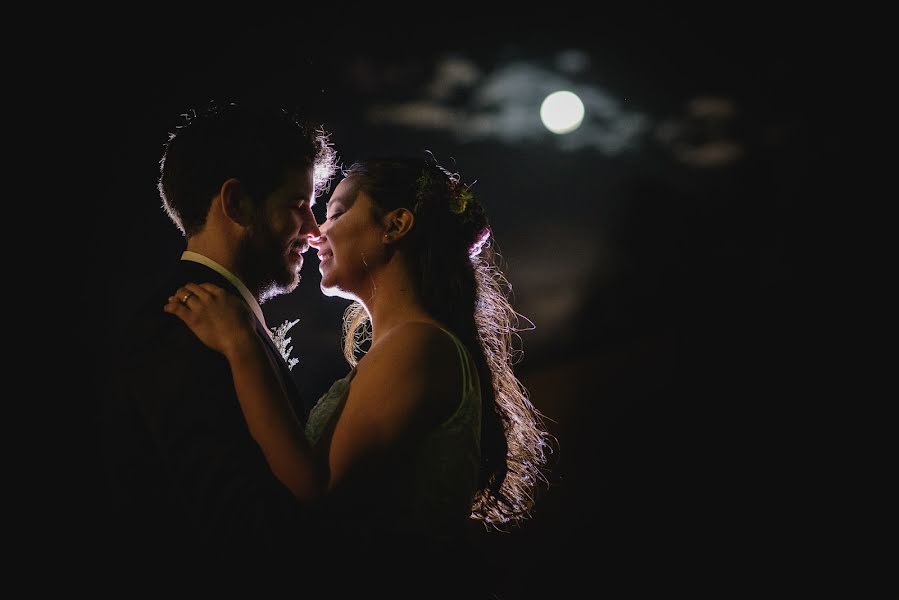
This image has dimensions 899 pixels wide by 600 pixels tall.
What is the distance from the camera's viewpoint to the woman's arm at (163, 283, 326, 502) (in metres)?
1.43

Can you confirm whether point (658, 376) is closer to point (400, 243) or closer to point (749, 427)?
point (749, 427)

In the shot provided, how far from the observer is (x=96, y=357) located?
2.45 metres

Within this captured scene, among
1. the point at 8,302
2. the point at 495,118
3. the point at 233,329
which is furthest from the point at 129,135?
the point at 495,118

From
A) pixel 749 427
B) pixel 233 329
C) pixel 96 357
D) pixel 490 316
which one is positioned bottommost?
pixel 233 329

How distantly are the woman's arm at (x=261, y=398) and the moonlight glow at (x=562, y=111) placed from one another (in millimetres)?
2900

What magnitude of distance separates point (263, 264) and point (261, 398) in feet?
1.58

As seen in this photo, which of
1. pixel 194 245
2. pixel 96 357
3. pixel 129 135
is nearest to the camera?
pixel 194 245

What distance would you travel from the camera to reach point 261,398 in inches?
56.6

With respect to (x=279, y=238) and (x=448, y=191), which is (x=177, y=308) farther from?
(x=448, y=191)

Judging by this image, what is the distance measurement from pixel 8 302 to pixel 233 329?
130cm

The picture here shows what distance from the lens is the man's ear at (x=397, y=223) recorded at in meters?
1.96

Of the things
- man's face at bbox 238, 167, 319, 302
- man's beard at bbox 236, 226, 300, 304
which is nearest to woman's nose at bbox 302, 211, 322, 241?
man's face at bbox 238, 167, 319, 302

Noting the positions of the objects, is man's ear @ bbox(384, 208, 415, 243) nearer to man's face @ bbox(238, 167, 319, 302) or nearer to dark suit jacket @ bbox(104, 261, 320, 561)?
man's face @ bbox(238, 167, 319, 302)

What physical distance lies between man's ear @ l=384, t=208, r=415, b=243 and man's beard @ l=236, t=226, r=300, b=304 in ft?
0.98
